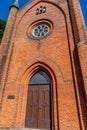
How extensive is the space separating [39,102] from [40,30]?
17.5 ft

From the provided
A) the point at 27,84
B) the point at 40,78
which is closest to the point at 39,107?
the point at 27,84

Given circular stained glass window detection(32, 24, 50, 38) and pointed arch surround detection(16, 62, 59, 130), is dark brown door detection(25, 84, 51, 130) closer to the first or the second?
pointed arch surround detection(16, 62, 59, 130)

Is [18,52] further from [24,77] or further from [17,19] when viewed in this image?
[17,19]

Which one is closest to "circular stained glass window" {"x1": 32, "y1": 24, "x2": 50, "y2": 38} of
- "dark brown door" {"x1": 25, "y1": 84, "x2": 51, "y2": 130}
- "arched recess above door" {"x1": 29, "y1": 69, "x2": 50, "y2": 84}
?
"arched recess above door" {"x1": 29, "y1": 69, "x2": 50, "y2": 84}

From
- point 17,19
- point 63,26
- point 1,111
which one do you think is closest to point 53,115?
point 1,111

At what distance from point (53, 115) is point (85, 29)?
5166mm

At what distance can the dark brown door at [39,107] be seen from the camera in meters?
7.86

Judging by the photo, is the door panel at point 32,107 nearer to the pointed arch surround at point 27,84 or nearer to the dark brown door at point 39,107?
the dark brown door at point 39,107

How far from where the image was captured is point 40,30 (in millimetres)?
11109

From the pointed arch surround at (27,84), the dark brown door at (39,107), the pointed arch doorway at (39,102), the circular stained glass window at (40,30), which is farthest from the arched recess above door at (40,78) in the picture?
the circular stained glass window at (40,30)

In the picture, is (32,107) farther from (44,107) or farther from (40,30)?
(40,30)

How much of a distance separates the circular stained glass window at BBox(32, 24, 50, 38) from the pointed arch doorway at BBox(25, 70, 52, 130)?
2.83 m

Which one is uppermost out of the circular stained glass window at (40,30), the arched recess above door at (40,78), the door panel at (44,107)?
the circular stained glass window at (40,30)

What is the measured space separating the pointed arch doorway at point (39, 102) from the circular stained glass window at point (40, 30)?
2.83 meters
